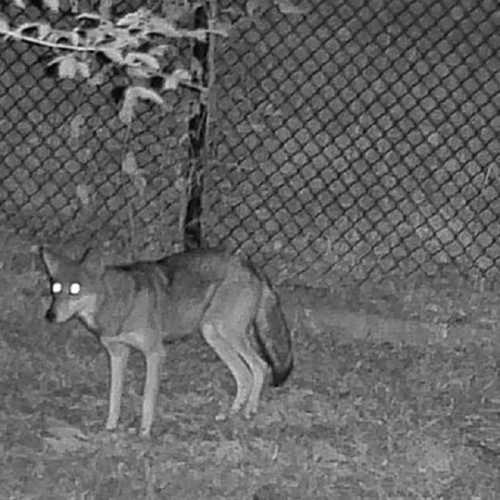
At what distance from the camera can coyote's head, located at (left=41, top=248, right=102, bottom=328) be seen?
5805 mm

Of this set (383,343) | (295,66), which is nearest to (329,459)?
(383,343)

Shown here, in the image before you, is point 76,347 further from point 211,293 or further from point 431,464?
point 431,464

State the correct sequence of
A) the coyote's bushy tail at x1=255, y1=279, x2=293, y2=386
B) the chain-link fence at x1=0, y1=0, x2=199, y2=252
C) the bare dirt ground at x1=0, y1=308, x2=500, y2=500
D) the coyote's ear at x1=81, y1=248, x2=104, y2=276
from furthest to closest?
the chain-link fence at x1=0, y1=0, x2=199, y2=252 → the coyote's bushy tail at x1=255, y1=279, x2=293, y2=386 → the coyote's ear at x1=81, y1=248, x2=104, y2=276 → the bare dirt ground at x1=0, y1=308, x2=500, y2=500

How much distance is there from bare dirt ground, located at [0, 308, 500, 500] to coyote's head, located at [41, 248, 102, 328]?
0.52 meters

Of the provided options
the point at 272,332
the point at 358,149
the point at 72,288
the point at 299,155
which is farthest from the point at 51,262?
the point at 358,149

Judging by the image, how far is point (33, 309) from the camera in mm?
7703

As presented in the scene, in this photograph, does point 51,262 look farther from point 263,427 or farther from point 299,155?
point 299,155

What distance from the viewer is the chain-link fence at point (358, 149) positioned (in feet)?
29.2

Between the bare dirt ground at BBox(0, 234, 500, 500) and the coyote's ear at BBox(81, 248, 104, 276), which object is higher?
the coyote's ear at BBox(81, 248, 104, 276)

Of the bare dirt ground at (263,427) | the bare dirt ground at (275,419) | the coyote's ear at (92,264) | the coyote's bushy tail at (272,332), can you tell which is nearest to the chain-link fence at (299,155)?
the bare dirt ground at (275,419)

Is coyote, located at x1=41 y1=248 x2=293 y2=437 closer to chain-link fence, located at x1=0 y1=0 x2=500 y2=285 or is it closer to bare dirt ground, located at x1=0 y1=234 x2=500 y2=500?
bare dirt ground, located at x1=0 y1=234 x2=500 y2=500

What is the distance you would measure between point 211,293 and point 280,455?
2.42 ft

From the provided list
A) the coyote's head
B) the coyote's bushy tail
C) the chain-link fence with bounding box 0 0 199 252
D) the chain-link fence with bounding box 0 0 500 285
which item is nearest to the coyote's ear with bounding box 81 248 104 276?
the coyote's head

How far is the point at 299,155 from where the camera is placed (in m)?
10.2
